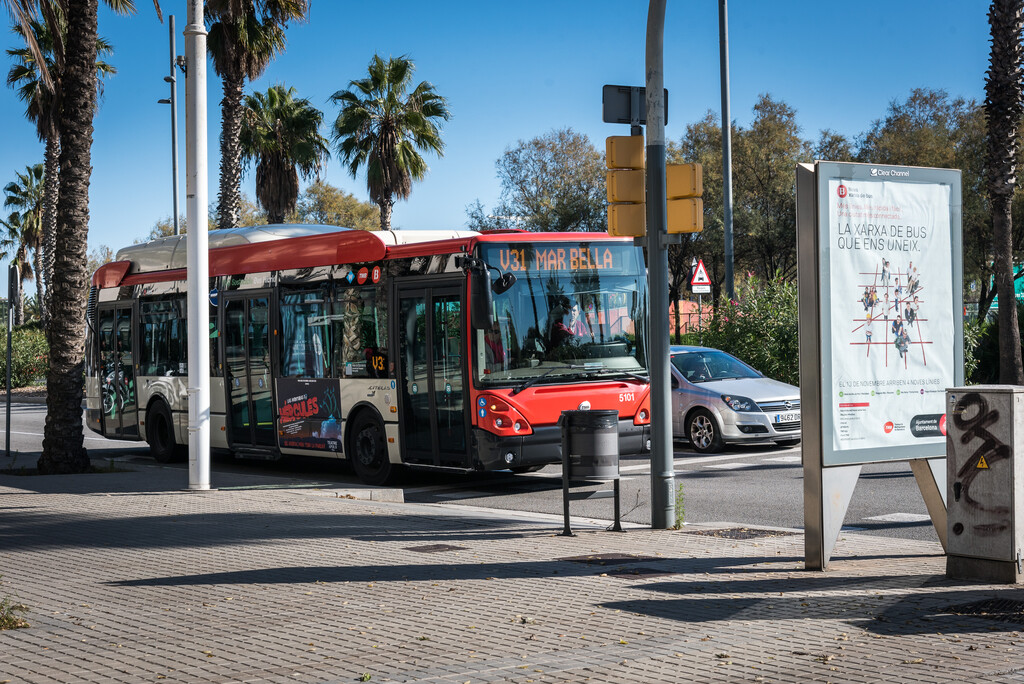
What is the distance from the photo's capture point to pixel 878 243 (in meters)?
8.17

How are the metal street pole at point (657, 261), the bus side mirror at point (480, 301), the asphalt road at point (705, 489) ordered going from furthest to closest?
the bus side mirror at point (480, 301)
the asphalt road at point (705, 489)
the metal street pole at point (657, 261)

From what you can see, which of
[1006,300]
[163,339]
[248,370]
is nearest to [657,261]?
[248,370]

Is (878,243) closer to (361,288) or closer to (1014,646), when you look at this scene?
(1014,646)

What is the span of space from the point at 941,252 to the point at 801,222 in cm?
131

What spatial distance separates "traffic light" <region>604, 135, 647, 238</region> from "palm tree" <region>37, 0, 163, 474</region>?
784 cm

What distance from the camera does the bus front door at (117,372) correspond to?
1930 centimetres

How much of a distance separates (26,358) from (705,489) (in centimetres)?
4205

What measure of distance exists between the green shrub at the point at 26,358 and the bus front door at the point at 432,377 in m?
38.8

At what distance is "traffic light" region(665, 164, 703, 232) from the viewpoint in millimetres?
9914

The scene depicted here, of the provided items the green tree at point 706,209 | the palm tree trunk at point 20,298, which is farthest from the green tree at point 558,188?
the palm tree trunk at point 20,298

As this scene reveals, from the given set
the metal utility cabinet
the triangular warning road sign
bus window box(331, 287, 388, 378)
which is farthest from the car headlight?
the metal utility cabinet

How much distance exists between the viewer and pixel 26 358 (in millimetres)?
48875

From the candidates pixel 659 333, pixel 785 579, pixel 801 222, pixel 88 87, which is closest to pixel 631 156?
pixel 659 333

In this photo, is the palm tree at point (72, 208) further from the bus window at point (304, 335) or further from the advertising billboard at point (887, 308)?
the advertising billboard at point (887, 308)
